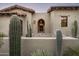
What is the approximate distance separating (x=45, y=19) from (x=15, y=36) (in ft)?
1.95

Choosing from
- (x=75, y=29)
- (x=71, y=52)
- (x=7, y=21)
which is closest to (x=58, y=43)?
(x=71, y=52)

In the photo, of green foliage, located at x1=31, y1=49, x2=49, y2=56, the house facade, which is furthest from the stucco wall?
green foliage, located at x1=31, y1=49, x2=49, y2=56

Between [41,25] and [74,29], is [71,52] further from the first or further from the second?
[41,25]

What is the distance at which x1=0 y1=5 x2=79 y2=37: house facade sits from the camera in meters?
3.14

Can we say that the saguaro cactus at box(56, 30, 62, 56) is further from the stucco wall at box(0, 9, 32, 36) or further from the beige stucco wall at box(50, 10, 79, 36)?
the stucco wall at box(0, 9, 32, 36)

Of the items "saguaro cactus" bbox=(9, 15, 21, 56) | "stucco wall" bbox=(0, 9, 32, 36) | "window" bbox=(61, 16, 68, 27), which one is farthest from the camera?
"window" bbox=(61, 16, 68, 27)

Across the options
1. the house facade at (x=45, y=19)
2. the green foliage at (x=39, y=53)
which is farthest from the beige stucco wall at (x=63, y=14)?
the green foliage at (x=39, y=53)

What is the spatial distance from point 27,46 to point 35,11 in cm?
62

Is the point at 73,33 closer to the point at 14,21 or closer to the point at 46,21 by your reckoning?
the point at 46,21

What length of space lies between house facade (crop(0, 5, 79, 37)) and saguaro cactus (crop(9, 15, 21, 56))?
101 mm

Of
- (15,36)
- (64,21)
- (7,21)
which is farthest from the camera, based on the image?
(64,21)

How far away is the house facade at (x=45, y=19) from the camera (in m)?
3.14

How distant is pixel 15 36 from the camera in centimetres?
301

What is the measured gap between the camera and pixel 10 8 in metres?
3.15
